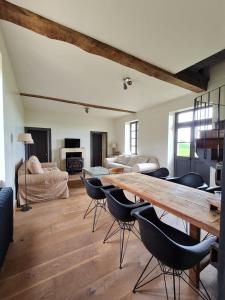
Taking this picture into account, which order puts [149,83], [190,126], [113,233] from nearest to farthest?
[113,233]
[149,83]
[190,126]

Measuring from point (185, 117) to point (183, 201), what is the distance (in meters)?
4.12

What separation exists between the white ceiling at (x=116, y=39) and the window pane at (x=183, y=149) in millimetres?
1921

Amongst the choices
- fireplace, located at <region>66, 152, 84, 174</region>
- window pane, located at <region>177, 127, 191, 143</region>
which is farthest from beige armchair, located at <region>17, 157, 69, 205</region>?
window pane, located at <region>177, 127, 191, 143</region>

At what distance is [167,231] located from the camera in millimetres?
1537

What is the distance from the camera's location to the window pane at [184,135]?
16.1 ft

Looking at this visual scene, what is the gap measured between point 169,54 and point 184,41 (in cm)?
33

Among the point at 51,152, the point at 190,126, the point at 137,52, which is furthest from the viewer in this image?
the point at 51,152

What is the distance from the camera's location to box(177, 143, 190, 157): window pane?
4.95m

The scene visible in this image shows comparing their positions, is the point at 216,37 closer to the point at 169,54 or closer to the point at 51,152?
the point at 169,54

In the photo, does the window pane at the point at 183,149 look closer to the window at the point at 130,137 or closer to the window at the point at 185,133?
the window at the point at 185,133

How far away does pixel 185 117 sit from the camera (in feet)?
16.6

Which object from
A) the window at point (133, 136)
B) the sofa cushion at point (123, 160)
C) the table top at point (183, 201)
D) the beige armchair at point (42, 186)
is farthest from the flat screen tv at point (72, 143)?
the table top at point (183, 201)

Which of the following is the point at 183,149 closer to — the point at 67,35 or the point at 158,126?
the point at 158,126

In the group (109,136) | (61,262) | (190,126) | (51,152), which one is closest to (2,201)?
(61,262)
